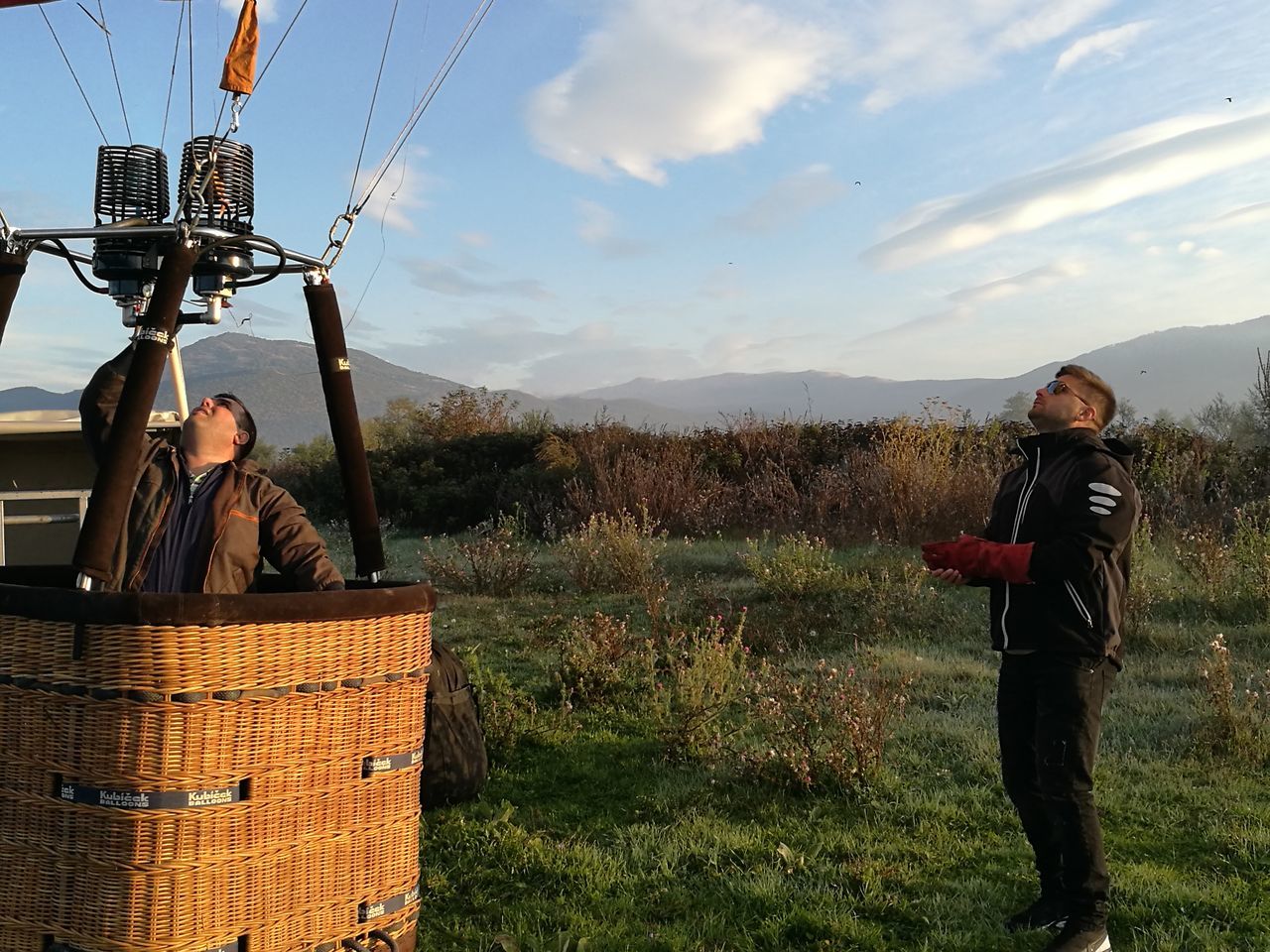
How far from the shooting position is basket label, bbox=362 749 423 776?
228cm

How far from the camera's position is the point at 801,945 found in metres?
3.13

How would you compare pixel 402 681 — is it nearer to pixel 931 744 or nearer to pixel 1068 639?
pixel 1068 639

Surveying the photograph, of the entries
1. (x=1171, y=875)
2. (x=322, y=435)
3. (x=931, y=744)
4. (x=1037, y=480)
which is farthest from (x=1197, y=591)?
(x=322, y=435)

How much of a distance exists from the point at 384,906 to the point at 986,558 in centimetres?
188

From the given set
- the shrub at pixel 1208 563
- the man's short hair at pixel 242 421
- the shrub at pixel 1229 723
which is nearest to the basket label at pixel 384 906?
the man's short hair at pixel 242 421

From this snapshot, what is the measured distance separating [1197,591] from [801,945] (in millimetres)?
6250

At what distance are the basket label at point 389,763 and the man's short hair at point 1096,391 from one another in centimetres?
227

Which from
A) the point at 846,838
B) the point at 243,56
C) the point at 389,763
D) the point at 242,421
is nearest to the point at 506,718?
the point at 846,838

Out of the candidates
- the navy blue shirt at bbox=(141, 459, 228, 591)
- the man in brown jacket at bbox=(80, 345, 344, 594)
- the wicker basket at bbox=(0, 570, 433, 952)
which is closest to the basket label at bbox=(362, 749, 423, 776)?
the wicker basket at bbox=(0, 570, 433, 952)

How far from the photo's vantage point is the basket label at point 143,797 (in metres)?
1.96

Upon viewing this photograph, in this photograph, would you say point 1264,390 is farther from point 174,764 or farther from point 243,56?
point 174,764

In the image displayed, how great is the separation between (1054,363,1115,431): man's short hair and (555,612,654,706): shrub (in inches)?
127

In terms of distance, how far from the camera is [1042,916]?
3197 millimetres

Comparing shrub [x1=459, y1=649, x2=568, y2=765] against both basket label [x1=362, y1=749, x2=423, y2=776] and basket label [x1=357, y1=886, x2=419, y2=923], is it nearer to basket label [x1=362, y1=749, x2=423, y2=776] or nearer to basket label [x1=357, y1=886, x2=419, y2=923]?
basket label [x1=357, y1=886, x2=419, y2=923]
